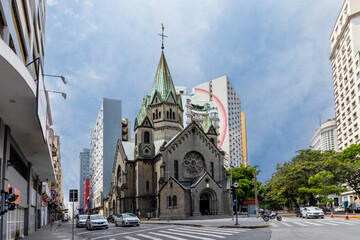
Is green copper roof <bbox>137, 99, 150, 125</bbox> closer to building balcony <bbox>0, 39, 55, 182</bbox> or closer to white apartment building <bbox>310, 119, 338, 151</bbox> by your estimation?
building balcony <bbox>0, 39, 55, 182</bbox>

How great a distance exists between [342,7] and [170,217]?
2079 inches

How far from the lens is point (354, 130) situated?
65875mm

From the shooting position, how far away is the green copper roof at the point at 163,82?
6756cm

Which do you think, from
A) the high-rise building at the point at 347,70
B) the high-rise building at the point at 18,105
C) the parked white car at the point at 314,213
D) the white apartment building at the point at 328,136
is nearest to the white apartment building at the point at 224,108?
the white apartment building at the point at 328,136

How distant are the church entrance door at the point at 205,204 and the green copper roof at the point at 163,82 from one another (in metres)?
20.8

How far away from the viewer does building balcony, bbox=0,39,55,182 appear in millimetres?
9758

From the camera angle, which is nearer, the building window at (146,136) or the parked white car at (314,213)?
the parked white car at (314,213)

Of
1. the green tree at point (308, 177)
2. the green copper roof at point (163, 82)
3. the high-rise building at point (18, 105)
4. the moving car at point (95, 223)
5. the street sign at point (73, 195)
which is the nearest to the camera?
the high-rise building at point (18, 105)

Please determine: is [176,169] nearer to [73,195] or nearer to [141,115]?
[141,115]

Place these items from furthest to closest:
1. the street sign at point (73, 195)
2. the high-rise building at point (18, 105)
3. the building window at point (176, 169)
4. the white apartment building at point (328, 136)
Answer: the white apartment building at point (328, 136) → the building window at point (176, 169) → the street sign at point (73, 195) → the high-rise building at point (18, 105)

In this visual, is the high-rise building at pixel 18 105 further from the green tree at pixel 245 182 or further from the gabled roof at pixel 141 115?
the green tree at pixel 245 182

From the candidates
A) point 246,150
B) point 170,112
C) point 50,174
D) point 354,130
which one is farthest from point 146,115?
point 246,150

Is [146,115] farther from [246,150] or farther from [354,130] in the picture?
[246,150]

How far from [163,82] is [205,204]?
25214mm
